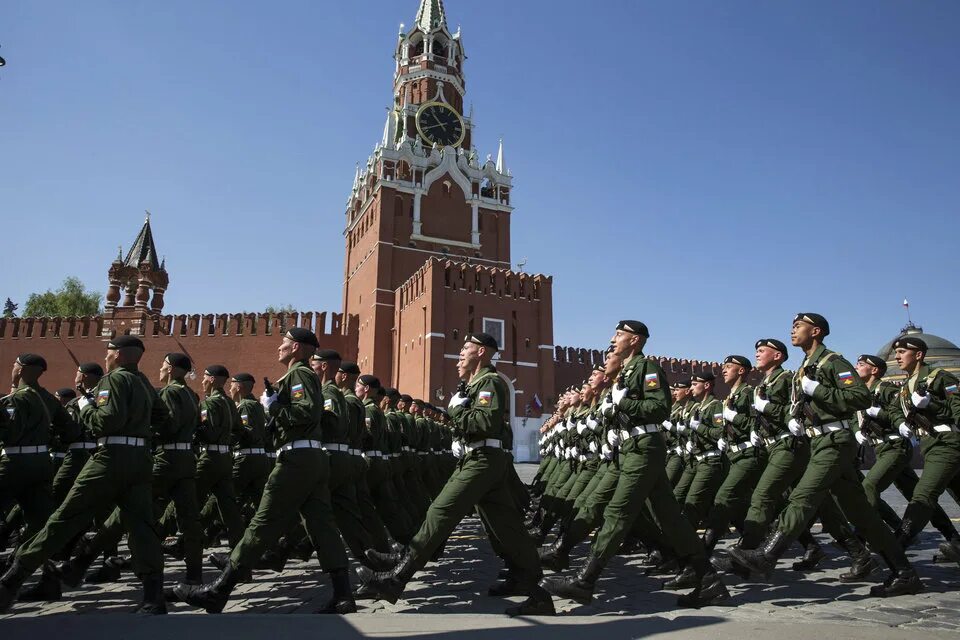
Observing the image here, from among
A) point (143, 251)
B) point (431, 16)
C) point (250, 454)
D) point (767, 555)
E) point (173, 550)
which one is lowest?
point (173, 550)

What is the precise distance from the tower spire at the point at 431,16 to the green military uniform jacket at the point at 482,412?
52266 mm

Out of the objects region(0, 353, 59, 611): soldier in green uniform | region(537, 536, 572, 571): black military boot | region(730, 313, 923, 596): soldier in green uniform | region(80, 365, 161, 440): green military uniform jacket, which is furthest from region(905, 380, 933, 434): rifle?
region(0, 353, 59, 611): soldier in green uniform

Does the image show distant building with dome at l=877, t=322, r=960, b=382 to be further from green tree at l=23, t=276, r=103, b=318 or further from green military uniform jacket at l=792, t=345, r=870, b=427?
green tree at l=23, t=276, r=103, b=318

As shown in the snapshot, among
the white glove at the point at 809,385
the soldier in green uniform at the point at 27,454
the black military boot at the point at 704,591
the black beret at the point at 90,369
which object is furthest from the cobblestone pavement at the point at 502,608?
the black beret at the point at 90,369

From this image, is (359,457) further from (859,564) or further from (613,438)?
(859,564)

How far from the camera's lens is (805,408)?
5215 millimetres

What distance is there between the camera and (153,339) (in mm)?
39250

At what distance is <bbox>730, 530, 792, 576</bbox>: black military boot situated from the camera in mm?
4863

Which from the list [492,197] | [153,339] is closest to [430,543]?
[153,339]

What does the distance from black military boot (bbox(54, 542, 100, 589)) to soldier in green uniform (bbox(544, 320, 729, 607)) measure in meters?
3.55

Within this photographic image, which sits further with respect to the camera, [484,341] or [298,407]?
[484,341]

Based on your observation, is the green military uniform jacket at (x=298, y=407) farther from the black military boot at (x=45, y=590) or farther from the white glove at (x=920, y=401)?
the white glove at (x=920, y=401)

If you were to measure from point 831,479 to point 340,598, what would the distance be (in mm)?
3550

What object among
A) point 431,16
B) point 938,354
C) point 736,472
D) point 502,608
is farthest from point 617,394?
point 431,16
